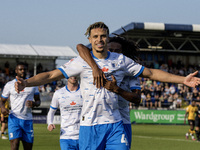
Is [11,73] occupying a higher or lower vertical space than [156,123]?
higher

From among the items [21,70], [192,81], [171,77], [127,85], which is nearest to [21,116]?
[21,70]

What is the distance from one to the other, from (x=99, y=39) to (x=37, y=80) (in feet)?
3.22

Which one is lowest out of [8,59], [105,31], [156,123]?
[156,123]

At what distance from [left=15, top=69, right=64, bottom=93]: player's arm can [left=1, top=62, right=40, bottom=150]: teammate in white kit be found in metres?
4.72

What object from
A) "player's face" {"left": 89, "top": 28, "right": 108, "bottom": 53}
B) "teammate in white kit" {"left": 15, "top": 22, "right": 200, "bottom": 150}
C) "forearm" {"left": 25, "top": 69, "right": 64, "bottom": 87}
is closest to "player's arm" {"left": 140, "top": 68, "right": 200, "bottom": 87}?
"teammate in white kit" {"left": 15, "top": 22, "right": 200, "bottom": 150}

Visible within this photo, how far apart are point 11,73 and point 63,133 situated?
33.7 metres

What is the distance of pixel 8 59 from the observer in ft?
158

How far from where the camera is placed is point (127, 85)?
639 cm

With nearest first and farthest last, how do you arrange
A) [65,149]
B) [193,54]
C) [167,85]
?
[65,149], [167,85], [193,54]

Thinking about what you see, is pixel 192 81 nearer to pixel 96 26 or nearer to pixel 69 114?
pixel 96 26

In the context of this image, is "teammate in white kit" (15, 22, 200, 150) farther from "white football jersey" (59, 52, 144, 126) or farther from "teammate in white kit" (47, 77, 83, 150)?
"teammate in white kit" (47, 77, 83, 150)

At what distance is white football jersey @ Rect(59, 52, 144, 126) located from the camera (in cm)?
574

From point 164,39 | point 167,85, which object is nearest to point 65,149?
point 167,85

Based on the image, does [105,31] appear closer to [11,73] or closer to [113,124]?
[113,124]
